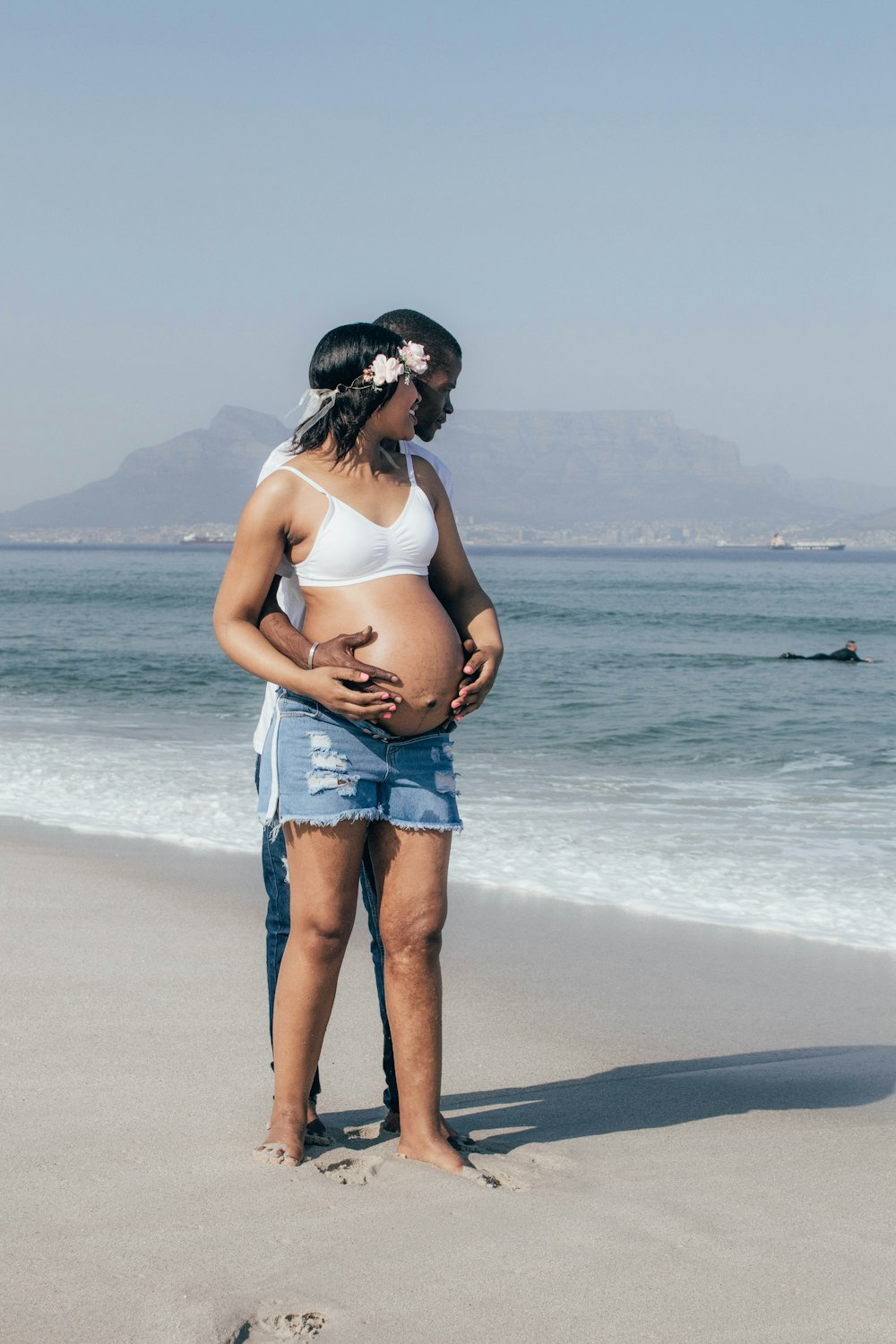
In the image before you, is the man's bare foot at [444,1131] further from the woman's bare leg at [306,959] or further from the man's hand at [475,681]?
the man's hand at [475,681]

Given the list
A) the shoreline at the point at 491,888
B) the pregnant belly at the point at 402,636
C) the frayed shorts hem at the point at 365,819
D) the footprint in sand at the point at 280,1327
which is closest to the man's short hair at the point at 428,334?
the pregnant belly at the point at 402,636

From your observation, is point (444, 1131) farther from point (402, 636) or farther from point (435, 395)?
point (435, 395)

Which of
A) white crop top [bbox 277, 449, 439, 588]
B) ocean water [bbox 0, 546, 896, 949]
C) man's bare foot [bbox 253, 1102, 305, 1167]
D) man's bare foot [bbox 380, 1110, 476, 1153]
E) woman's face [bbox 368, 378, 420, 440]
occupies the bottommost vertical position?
ocean water [bbox 0, 546, 896, 949]

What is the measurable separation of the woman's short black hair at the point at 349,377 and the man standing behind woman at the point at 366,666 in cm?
13

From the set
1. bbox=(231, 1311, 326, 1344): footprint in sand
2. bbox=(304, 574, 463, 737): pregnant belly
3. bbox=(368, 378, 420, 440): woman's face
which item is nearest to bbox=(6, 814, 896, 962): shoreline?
bbox=(304, 574, 463, 737): pregnant belly

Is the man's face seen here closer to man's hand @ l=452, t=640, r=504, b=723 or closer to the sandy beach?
man's hand @ l=452, t=640, r=504, b=723

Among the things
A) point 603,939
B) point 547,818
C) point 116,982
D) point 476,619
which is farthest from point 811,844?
point 476,619

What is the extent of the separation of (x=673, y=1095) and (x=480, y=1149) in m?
0.82

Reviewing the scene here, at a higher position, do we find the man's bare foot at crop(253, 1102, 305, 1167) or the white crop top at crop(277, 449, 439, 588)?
the white crop top at crop(277, 449, 439, 588)

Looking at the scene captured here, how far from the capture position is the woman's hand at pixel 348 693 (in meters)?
2.77

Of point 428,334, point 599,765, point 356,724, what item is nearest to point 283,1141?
point 356,724

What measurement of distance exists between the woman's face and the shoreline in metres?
3.50

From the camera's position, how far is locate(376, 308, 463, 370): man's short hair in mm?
3211

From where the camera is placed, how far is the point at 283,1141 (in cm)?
296
